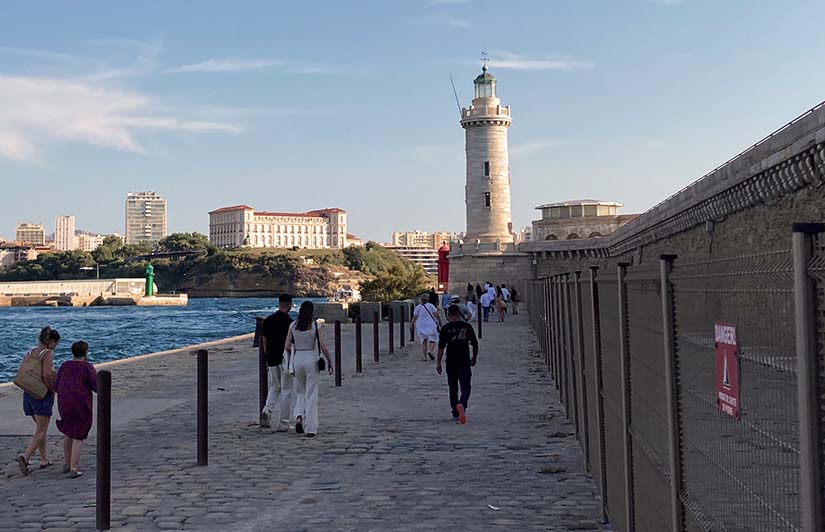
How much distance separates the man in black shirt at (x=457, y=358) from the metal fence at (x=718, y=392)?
4.97 m

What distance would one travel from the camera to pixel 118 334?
65.1 m

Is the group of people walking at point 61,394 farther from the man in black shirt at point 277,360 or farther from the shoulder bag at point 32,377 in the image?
the man in black shirt at point 277,360

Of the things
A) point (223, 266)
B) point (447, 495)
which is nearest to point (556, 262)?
point (447, 495)

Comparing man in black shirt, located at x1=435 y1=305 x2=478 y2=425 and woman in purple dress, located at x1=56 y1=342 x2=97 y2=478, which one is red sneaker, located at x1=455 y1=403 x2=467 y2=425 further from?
woman in purple dress, located at x1=56 y1=342 x2=97 y2=478

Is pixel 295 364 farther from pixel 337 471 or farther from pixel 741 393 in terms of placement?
pixel 741 393

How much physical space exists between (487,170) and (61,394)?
189ft

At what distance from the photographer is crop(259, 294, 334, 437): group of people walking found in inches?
417

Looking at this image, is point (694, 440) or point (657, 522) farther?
point (657, 522)

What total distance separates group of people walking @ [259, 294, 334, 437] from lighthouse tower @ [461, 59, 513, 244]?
2147 inches

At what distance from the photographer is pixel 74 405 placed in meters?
8.41

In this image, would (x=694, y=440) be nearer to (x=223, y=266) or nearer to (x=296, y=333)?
(x=296, y=333)

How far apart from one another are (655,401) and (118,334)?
213 feet

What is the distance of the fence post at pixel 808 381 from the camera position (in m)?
2.17

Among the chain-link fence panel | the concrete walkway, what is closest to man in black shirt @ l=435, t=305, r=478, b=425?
the concrete walkway
